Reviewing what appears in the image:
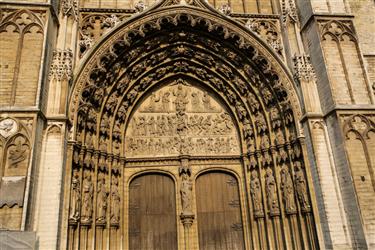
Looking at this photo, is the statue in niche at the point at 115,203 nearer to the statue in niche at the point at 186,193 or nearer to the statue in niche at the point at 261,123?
the statue in niche at the point at 186,193

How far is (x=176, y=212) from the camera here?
8516 mm

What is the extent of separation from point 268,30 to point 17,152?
666cm

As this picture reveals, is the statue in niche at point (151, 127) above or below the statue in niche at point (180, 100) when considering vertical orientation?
below

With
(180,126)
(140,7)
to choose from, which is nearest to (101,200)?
(180,126)

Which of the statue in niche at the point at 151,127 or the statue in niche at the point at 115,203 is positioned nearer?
the statue in niche at the point at 115,203

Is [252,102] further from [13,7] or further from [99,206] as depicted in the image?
[13,7]

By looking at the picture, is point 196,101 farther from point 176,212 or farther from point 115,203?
point 115,203

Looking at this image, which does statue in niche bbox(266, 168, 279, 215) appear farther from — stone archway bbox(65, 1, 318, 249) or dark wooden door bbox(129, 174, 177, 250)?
dark wooden door bbox(129, 174, 177, 250)

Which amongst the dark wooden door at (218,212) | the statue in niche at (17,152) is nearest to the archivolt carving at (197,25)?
the statue in niche at (17,152)

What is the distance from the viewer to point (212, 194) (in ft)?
29.1

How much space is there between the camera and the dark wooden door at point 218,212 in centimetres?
844

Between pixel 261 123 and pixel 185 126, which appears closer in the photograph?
pixel 261 123

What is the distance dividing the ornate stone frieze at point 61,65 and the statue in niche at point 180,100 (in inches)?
120

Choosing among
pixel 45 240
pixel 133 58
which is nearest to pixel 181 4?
pixel 133 58
